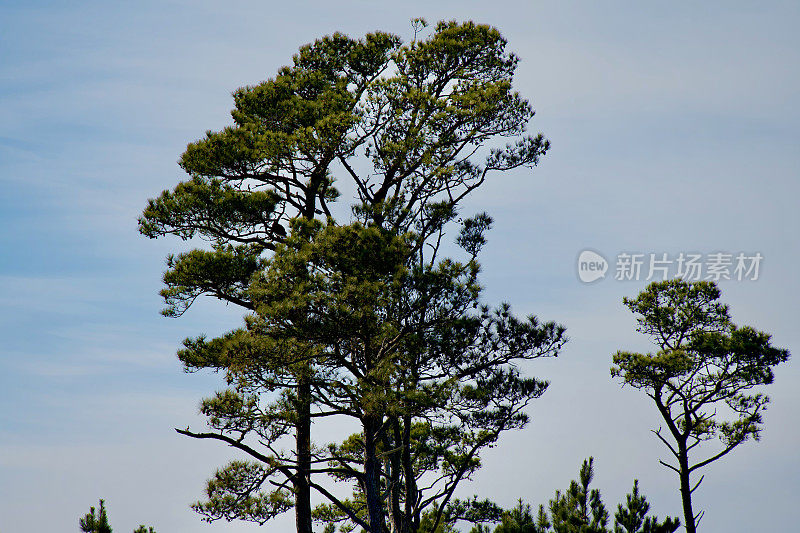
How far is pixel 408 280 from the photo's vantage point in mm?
12062

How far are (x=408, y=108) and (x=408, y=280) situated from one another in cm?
327

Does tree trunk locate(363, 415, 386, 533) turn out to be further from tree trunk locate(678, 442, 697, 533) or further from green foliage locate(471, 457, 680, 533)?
tree trunk locate(678, 442, 697, 533)

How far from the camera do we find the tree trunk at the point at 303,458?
13484 millimetres

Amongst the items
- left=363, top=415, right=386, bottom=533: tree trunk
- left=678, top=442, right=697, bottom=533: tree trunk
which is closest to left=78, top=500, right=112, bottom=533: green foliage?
left=363, top=415, right=386, bottom=533: tree trunk

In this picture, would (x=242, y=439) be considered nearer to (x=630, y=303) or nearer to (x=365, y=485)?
(x=365, y=485)

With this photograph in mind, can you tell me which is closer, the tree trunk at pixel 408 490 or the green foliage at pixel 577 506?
the green foliage at pixel 577 506

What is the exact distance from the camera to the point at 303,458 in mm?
13766

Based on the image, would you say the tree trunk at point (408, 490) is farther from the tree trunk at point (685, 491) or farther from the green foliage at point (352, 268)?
the tree trunk at point (685, 491)

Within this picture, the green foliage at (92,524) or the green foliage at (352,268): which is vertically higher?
the green foliage at (352,268)

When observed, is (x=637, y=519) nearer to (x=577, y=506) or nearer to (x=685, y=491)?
(x=577, y=506)

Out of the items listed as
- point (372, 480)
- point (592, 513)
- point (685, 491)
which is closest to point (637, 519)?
point (592, 513)

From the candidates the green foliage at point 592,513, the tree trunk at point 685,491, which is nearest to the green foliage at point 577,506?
the green foliage at point 592,513

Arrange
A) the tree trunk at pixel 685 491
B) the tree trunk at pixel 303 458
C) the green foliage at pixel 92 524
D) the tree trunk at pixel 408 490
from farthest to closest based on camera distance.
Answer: the tree trunk at pixel 685 491 → the tree trunk at pixel 408 490 → the tree trunk at pixel 303 458 → the green foliage at pixel 92 524

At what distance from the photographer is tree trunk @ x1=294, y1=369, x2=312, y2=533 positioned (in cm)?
1348
